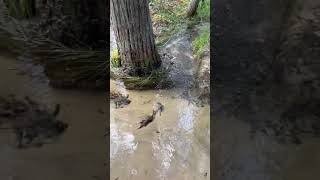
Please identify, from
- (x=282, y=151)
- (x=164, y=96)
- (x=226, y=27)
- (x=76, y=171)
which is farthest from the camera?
(x=226, y=27)

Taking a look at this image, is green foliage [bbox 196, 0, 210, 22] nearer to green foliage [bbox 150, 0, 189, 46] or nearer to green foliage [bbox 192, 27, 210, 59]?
green foliage [bbox 150, 0, 189, 46]

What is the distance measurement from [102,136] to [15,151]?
591 mm

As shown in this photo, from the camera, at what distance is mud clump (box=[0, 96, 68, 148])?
3.02 meters

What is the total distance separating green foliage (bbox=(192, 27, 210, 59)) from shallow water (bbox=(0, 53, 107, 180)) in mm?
1376

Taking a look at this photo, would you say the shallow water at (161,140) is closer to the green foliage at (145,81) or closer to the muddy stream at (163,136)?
the muddy stream at (163,136)

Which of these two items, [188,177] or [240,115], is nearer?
[188,177]

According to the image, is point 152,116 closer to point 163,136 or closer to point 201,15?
point 163,136

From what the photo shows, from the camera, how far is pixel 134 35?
13.7 ft

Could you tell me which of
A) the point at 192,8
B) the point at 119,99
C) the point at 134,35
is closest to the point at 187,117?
the point at 119,99

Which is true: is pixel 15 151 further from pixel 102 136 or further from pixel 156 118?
pixel 156 118

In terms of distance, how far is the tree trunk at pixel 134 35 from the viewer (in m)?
4.05

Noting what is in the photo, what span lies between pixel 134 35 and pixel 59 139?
4.91 ft

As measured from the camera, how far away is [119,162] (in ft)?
10.1

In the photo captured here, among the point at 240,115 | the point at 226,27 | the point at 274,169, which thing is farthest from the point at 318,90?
the point at 226,27
